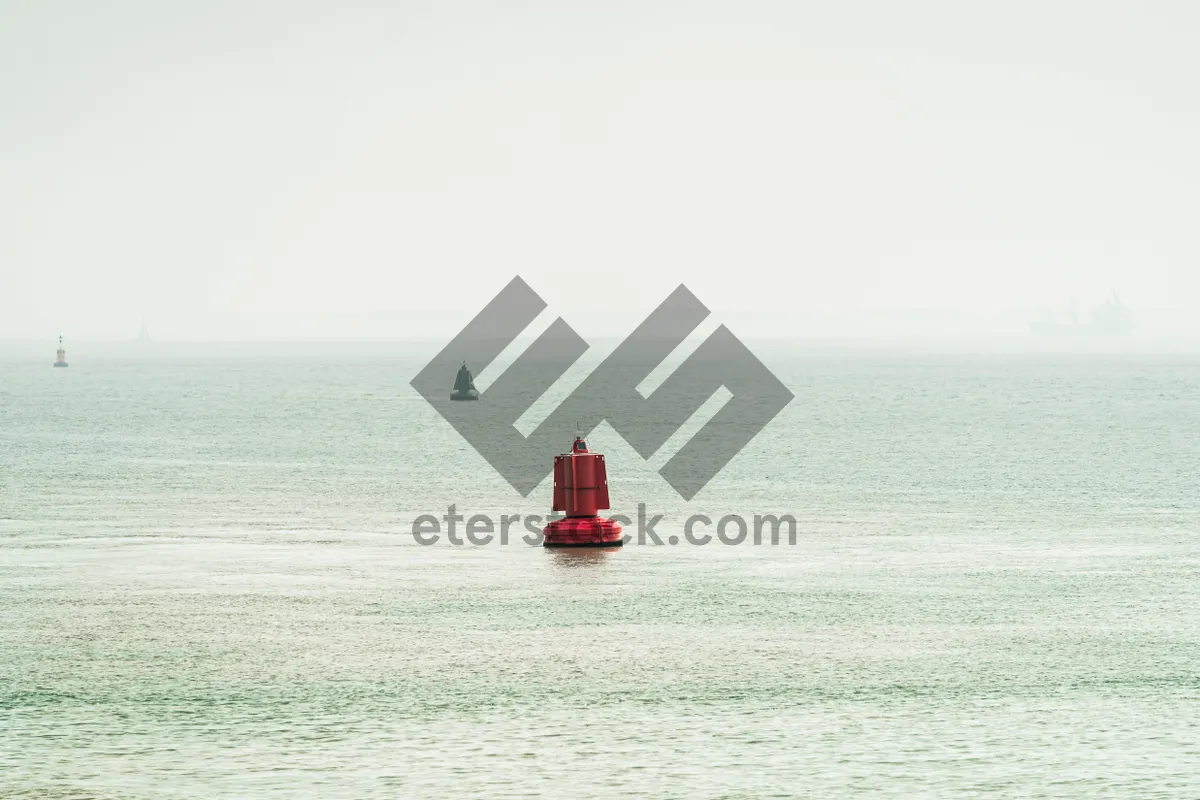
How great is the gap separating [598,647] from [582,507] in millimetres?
12803

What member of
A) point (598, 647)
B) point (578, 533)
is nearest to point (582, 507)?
Result: point (578, 533)

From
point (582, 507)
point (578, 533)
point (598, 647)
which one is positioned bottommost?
point (598, 647)

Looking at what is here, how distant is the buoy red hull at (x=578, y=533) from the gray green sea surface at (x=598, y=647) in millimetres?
689

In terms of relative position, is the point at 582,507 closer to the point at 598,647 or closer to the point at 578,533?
the point at 578,533

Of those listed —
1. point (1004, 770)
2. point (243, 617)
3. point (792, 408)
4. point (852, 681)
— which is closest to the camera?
point (1004, 770)

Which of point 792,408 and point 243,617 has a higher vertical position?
point 792,408

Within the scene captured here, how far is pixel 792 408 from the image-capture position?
145375mm

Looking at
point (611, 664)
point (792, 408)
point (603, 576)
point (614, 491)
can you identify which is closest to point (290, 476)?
point (614, 491)

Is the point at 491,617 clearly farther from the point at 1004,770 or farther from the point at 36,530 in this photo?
the point at 36,530

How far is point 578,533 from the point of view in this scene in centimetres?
4262

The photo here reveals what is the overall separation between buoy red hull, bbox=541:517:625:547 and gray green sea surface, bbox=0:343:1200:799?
0.69 meters

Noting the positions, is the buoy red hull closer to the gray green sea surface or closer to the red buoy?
the red buoy

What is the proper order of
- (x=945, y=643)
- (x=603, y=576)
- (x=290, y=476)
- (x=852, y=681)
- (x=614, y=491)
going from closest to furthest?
(x=852, y=681), (x=945, y=643), (x=603, y=576), (x=614, y=491), (x=290, y=476)

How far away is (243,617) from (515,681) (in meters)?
8.22
